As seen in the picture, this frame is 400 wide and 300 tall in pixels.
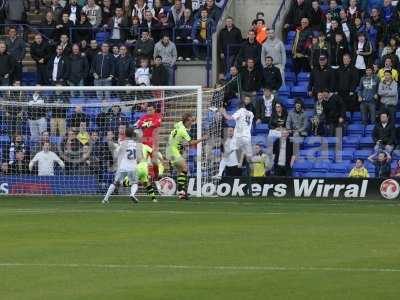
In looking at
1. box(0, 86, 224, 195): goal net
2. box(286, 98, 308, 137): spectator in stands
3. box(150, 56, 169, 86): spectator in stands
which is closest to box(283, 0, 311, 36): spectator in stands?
box(0, 86, 224, 195): goal net

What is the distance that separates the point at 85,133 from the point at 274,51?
5943mm

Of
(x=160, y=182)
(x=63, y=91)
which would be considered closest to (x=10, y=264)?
(x=160, y=182)

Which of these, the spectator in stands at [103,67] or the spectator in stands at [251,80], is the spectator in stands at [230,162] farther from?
the spectator in stands at [103,67]

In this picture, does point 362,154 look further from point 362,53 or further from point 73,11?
point 73,11

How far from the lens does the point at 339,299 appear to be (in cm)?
1293

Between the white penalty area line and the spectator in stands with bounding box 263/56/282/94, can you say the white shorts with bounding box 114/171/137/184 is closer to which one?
the spectator in stands with bounding box 263/56/282/94

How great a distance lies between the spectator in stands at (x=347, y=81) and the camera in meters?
35.2

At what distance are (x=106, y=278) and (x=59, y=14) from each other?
26127 millimetres

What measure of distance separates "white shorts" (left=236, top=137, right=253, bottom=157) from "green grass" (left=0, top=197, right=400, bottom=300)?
7.16 meters

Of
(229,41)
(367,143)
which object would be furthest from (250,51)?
(367,143)

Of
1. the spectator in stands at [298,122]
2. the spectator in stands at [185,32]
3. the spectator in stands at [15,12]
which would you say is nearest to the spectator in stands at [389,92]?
the spectator in stands at [298,122]

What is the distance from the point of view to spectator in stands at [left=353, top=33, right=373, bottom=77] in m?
35.8

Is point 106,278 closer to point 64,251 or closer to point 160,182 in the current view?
point 64,251

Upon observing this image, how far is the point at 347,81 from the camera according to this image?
1388 inches
